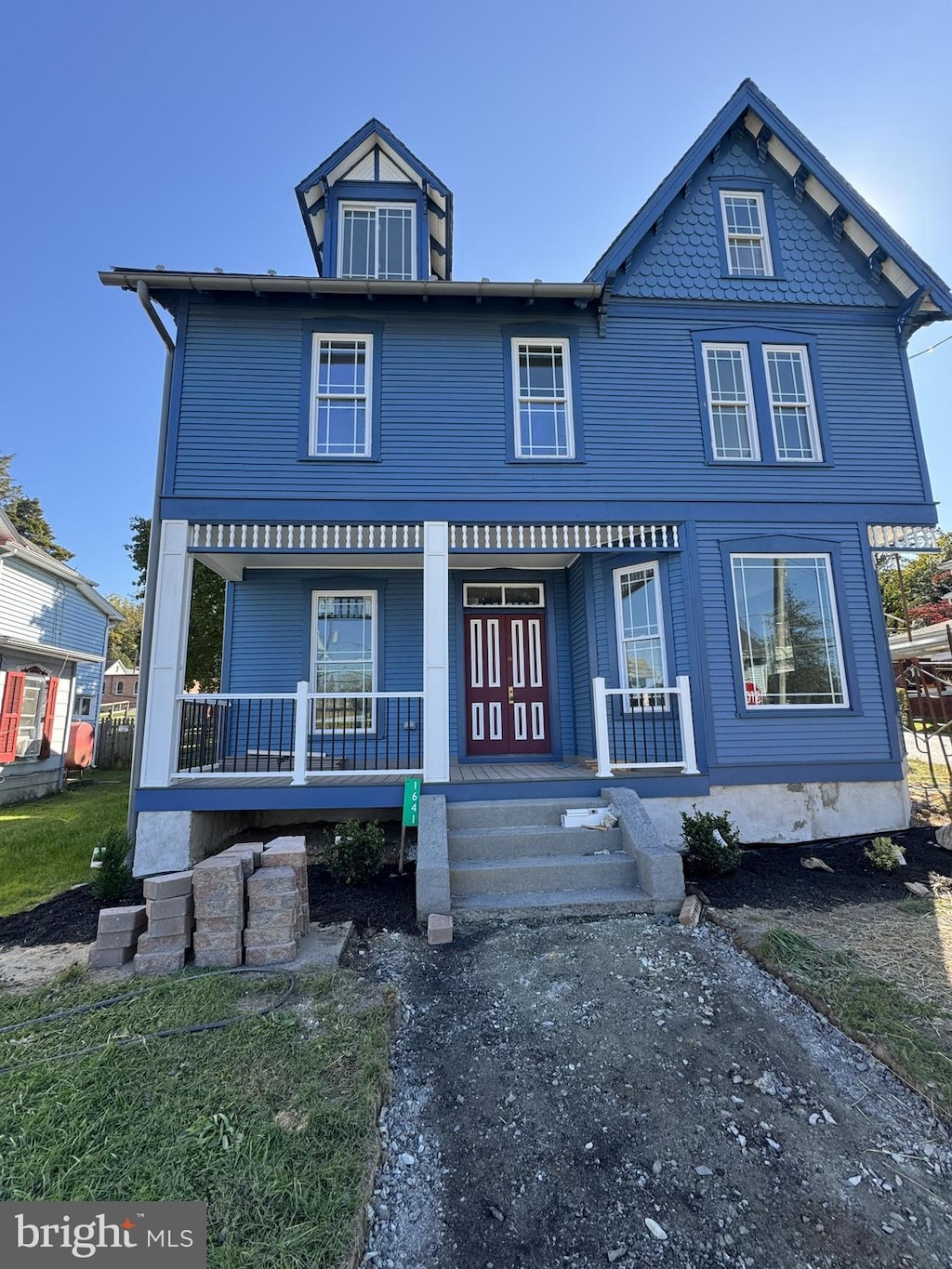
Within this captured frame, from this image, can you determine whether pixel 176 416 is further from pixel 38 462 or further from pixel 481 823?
pixel 38 462

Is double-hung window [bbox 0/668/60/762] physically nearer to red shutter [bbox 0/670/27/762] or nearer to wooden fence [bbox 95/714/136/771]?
red shutter [bbox 0/670/27/762]

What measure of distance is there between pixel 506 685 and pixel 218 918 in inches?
Result: 204

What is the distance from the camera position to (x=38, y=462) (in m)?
34.4

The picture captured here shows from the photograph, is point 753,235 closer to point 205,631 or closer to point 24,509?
point 205,631

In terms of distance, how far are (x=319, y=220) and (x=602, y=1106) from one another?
11.0 meters

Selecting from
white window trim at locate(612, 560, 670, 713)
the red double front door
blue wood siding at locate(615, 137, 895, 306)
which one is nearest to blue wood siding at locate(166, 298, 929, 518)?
blue wood siding at locate(615, 137, 895, 306)

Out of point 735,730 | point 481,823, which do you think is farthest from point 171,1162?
point 735,730

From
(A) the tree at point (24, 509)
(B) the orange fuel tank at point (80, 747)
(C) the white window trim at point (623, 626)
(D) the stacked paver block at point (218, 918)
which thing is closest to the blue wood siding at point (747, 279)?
(C) the white window trim at point (623, 626)

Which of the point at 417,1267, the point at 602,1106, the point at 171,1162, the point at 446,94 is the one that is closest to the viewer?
the point at 417,1267

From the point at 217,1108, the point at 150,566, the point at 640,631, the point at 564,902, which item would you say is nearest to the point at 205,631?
the point at 150,566

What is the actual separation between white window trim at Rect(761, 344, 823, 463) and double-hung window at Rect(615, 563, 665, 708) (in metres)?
2.41

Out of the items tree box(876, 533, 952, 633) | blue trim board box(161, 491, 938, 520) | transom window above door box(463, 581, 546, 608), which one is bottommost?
transom window above door box(463, 581, 546, 608)

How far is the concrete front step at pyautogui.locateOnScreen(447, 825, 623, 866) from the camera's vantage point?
538 centimetres

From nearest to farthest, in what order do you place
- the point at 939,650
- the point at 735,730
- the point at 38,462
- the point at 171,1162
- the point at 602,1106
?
the point at 171,1162 → the point at 602,1106 → the point at 735,730 → the point at 939,650 → the point at 38,462
